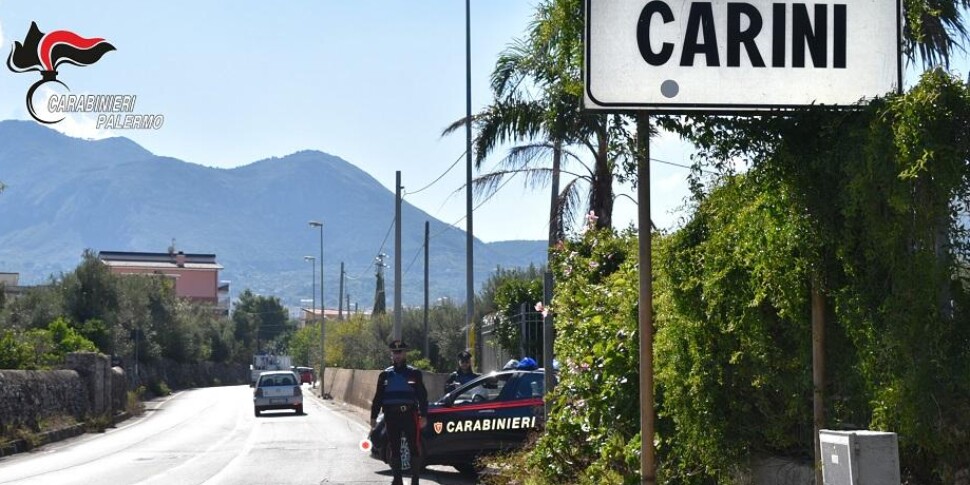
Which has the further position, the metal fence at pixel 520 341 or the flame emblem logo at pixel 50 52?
the flame emblem logo at pixel 50 52

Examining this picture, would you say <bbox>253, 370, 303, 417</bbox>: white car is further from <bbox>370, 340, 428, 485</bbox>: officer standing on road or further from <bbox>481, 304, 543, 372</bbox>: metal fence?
<bbox>370, 340, 428, 485</bbox>: officer standing on road

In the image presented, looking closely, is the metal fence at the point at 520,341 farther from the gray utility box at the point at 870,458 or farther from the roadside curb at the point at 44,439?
the gray utility box at the point at 870,458

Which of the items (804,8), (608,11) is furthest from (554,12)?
(804,8)

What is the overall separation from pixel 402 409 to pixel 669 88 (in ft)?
25.5

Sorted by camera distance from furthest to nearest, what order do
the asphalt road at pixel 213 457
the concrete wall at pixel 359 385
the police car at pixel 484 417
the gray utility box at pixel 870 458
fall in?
the concrete wall at pixel 359 385 → the asphalt road at pixel 213 457 → the police car at pixel 484 417 → the gray utility box at pixel 870 458

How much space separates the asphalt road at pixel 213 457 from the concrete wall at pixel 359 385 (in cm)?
222

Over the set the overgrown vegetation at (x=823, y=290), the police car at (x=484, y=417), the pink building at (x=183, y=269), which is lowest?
the police car at (x=484, y=417)

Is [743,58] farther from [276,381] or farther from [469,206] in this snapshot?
[276,381]

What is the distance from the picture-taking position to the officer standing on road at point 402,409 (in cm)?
1391

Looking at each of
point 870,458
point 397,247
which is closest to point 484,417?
point 870,458

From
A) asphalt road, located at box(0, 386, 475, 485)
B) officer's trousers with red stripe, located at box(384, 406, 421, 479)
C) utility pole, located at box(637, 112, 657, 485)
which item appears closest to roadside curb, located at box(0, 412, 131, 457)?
asphalt road, located at box(0, 386, 475, 485)

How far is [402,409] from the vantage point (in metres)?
13.9

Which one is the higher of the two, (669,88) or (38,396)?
(669,88)

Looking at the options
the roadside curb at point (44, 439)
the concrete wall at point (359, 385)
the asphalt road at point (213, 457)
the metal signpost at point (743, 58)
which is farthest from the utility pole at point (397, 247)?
the metal signpost at point (743, 58)
